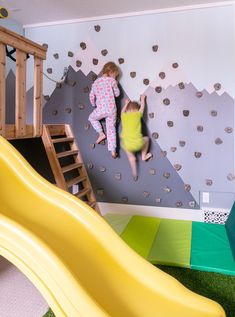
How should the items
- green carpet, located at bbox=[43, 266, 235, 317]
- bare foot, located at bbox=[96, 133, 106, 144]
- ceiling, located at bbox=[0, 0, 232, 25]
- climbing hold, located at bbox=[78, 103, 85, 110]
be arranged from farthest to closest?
climbing hold, located at bbox=[78, 103, 85, 110] → bare foot, located at bbox=[96, 133, 106, 144] → ceiling, located at bbox=[0, 0, 232, 25] → green carpet, located at bbox=[43, 266, 235, 317]

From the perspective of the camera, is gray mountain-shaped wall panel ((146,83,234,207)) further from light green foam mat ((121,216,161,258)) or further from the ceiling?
the ceiling

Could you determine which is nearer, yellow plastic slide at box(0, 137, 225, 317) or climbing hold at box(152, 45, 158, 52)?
yellow plastic slide at box(0, 137, 225, 317)

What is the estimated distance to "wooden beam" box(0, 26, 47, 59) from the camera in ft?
6.83

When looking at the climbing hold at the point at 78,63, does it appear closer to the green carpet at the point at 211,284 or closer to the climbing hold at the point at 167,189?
the climbing hold at the point at 167,189

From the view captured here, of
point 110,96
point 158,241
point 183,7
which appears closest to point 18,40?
point 110,96

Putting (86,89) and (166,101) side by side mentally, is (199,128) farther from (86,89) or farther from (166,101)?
(86,89)

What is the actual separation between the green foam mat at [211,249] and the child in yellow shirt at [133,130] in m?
1.03

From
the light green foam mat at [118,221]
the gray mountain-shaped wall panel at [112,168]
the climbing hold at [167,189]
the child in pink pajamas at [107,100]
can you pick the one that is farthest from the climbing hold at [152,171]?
the light green foam mat at [118,221]

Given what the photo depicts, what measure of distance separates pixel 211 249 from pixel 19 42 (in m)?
2.41

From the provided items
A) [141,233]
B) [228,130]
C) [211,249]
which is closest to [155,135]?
[228,130]

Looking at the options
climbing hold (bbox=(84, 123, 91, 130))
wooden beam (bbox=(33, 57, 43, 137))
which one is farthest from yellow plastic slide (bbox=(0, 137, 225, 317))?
climbing hold (bbox=(84, 123, 91, 130))

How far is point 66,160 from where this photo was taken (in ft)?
11.7

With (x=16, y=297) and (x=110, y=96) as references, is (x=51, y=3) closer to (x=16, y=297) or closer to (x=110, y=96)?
(x=110, y=96)

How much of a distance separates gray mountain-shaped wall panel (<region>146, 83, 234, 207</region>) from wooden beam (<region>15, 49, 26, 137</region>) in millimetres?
1461
